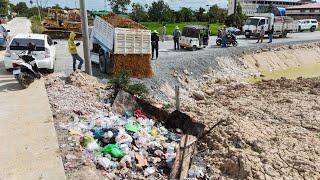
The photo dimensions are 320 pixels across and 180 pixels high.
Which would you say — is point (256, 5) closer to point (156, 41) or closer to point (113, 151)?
point (156, 41)

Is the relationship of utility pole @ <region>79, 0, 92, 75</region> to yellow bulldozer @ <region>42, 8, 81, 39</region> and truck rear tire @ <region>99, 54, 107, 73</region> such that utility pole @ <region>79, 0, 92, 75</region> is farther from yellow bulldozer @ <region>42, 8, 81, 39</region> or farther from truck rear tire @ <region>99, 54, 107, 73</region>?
yellow bulldozer @ <region>42, 8, 81, 39</region>

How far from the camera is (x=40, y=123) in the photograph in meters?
10.0

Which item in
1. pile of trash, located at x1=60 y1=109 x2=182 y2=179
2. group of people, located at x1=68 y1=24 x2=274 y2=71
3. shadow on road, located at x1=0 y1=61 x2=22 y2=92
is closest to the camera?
pile of trash, located at x1=60 y1=109 x2=182 y2=179

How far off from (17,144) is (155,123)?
411 centimetres

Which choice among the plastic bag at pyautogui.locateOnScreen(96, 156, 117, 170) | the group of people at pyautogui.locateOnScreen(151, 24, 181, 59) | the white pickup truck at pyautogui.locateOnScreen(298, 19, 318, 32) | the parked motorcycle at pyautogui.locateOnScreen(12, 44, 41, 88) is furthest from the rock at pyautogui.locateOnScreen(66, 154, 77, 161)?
the white pickup truck at pyautogui.locateOnScreen(298, 19, 318, 32)

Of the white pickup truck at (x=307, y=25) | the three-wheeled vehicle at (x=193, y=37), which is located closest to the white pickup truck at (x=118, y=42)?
the three-wheeled vehicle at (x=193, y=37)

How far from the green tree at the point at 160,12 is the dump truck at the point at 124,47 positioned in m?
42.4

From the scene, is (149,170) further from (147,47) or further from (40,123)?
(147,47)

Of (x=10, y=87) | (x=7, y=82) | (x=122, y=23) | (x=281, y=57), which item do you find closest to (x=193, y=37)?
(x=281, y=57)

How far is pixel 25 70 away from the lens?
13539mm

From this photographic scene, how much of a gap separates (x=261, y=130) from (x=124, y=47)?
6.37 metres

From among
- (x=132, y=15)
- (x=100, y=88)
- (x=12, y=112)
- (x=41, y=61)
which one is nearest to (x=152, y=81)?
(x=100, y=88)

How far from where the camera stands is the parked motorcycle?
13.3 metres

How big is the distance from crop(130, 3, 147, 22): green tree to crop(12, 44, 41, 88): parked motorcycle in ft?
150
